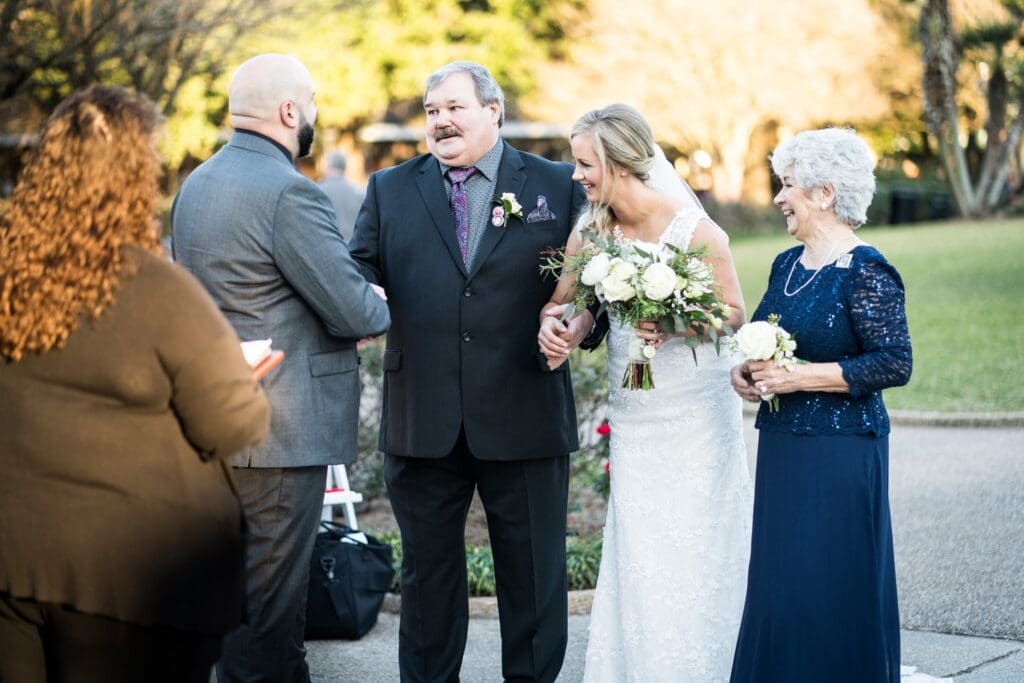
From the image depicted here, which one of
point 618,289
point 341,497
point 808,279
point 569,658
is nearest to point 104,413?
point 618,289

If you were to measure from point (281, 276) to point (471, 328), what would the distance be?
33.8 inches

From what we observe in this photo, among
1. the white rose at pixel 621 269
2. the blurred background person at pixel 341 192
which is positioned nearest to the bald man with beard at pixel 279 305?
the white rose at pixel 621 269

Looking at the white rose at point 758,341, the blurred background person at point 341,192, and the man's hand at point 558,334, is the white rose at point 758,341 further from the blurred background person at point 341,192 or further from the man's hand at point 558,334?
the blurred background person at point 341,192

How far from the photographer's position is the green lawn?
1194cm

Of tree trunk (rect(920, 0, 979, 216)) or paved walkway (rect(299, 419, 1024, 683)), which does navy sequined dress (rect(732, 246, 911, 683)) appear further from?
tree trunk (rect(920, 0, 979, 216))

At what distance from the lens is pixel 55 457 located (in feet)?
9.99

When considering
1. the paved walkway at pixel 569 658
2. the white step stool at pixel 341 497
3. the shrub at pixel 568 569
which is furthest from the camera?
the shrub at pixel 568 569

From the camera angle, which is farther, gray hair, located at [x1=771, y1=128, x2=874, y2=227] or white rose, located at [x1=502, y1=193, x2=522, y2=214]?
white rose, located at [x1=502, y1=193, x2=522, y2=214]

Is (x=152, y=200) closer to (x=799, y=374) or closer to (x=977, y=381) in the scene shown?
(x=799, y=374)

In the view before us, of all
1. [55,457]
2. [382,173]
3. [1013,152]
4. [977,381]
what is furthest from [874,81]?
[55,457]

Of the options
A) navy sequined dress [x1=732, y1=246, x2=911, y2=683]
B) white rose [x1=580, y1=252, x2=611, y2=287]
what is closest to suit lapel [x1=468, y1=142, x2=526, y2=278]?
white rose [x1=580, y1=252, x2=611, y2=287]

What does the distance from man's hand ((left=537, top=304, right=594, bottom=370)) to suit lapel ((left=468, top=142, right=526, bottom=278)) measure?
346 millimetres

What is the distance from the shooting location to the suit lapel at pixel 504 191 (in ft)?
16.1

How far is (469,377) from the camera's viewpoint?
4.89 metres
